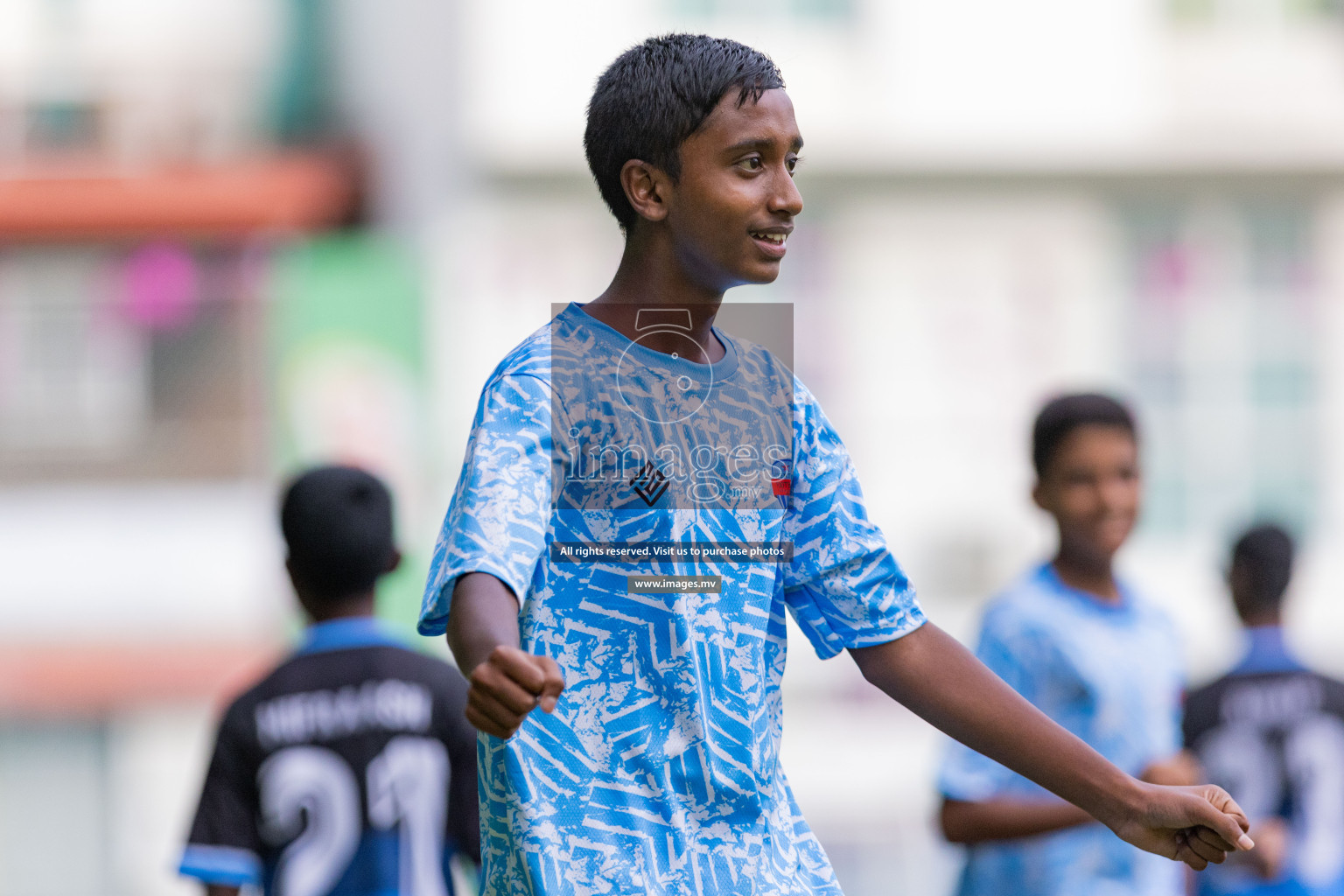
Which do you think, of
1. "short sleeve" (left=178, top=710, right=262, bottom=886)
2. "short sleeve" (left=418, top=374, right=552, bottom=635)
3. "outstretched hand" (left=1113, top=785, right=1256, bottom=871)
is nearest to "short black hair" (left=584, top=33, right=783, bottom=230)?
"short sleeve" (left=418, top=374, right=552, bottom=635)

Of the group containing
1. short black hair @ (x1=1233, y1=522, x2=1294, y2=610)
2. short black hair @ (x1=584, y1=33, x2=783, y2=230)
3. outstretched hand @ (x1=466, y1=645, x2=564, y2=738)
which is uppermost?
short black hair @ (x1=584, y1=33, x2=783, y2=230)

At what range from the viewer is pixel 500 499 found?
1720mm

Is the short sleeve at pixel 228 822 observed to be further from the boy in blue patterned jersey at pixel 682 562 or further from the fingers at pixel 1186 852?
the fingers at pixel 1186 852

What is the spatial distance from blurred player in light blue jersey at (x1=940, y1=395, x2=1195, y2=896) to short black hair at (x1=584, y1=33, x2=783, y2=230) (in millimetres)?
1692

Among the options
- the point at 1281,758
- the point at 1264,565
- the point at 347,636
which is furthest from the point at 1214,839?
the point at 1264,565

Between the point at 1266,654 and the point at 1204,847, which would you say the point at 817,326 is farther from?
the point at 1204,847

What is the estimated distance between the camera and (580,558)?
184 centimetres

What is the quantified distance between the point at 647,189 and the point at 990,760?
1.80 meters

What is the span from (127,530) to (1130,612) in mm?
10215

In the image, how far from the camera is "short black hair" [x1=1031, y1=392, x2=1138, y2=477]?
146 inches

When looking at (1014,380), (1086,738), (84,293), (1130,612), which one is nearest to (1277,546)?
(1130,612)

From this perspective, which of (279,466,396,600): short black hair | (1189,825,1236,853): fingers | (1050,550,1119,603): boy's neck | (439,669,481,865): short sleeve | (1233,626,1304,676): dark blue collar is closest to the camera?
(1189,825,1236,853): fingers

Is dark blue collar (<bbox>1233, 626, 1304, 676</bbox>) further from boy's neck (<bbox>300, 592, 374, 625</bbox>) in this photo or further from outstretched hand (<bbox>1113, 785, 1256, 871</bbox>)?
outstretched hand (<bbox>1113, 785, 1256, 871</bbox>)

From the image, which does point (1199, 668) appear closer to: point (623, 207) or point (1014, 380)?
point (1014, 380)
